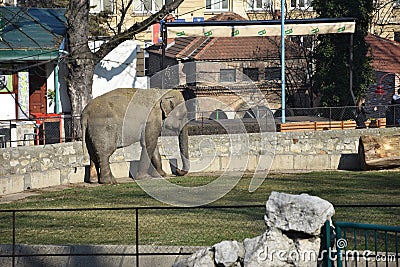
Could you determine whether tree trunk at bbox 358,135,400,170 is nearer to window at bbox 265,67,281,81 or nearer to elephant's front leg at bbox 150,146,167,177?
elephant's front leg at bbox 150,146,167,177

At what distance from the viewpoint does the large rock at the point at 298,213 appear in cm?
1061

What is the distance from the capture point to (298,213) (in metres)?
10.6

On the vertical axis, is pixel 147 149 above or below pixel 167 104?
below

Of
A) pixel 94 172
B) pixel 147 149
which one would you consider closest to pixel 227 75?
pixel 147 149

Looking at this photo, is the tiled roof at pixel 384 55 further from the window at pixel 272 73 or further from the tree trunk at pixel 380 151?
the tree trunk at pixel 380 151

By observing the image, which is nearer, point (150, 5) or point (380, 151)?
point (380, 151)

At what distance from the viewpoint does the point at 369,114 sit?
116 feet

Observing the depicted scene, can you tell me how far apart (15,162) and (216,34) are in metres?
11.7

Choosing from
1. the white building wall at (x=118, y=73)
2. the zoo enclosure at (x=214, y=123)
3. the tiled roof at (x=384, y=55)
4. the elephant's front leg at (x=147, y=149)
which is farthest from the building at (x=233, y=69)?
the elephant's front leg at (x=147, y=149)

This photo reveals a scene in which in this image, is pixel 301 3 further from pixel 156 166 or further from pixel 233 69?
pixel 156 166

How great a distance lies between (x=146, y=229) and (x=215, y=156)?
1198 cm

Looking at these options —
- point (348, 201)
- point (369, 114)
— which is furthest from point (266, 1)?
point (348, 201)

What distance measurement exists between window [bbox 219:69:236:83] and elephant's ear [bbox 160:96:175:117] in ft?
55.6

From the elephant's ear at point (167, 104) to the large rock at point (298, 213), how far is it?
14.6 meters
